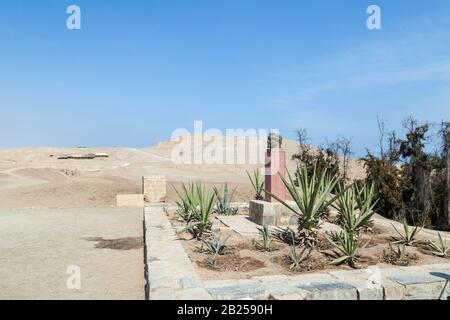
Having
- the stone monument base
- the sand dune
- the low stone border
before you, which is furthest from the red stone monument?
the sand dune

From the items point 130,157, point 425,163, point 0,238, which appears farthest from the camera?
point 130,157

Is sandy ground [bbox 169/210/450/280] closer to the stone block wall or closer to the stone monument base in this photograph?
the stone monument base

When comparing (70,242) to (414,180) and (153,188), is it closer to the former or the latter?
(153,188)

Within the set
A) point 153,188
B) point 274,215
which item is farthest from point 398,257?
point 153,188

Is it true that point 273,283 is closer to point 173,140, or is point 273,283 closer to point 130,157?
point 130,157

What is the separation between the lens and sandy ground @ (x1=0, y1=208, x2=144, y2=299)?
4.36 meters

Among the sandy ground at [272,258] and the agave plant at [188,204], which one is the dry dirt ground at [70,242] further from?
the agave plant at [188,204]

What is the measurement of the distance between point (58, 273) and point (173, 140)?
51.1 metres

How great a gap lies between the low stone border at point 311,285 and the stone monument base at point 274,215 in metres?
3.17

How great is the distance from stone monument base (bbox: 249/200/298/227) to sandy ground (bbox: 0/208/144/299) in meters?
2.41
